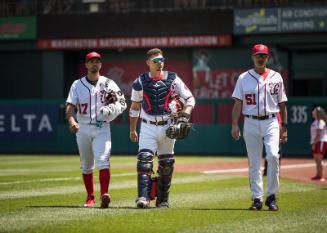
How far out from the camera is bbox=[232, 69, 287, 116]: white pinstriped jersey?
11.3 m

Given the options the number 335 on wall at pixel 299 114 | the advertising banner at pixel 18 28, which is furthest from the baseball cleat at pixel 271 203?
the advertising banner at pixel 18 28

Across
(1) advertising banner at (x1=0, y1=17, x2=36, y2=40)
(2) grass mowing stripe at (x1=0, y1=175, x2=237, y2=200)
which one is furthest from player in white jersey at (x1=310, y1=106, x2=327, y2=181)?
(1) advertising banner at (x1=0, y1=17, x2=36, y2=40)

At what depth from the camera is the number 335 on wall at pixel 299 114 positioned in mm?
27844

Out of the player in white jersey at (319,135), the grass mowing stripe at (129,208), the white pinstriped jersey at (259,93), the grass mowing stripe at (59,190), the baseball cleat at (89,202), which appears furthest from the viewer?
the player in white jersey at (319,135)

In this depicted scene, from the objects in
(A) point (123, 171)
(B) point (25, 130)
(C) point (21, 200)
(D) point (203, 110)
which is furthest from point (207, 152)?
(C) point (21, 200)

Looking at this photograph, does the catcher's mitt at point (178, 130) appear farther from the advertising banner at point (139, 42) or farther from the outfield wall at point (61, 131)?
the advertising banner at point (139, 42)

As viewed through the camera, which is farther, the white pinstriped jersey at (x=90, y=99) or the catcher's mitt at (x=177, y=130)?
the white pinstriped jersey at (x=90, y=99)

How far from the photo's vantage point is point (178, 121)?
1152 cm

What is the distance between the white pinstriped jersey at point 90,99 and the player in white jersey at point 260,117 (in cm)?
174

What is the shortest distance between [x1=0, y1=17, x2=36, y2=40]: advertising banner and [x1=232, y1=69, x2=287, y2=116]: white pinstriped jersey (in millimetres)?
26366

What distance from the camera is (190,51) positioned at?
36406 mm

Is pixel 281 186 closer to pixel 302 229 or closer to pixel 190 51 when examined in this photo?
pixel 302 229

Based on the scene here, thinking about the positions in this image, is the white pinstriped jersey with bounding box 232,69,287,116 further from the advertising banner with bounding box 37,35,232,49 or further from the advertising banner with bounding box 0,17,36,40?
the advertising banner with bounding box 0,17,36,40

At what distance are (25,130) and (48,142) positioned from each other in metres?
0.98
